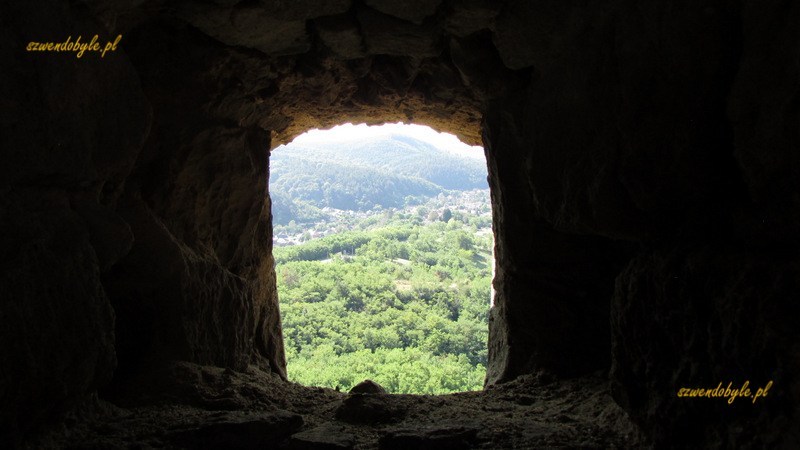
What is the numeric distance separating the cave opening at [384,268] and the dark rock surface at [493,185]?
1.66m

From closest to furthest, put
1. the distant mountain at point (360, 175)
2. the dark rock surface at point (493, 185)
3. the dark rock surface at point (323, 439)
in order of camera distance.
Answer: the dark rock surface at point (493, 185), the dark rock surface at point (323, 439), the distant mountain at point (360, 175)

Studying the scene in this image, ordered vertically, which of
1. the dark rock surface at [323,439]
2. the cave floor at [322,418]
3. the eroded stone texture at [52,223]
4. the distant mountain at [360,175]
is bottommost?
the dark rock surface at [323,439]

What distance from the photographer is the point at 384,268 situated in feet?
59.7

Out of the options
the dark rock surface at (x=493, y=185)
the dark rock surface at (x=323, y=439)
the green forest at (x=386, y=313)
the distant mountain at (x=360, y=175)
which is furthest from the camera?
the distant mountain at (x=360, y=175)

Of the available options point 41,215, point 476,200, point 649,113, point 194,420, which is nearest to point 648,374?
point 649,113

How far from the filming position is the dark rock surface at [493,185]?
5.75ft

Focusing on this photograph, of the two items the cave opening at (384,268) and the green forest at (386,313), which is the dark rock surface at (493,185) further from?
the green forest at (386,313)

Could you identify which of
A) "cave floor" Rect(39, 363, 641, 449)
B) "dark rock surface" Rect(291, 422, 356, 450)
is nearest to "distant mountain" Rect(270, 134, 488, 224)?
"cave floor" Rect(39, 363, 641, 449)

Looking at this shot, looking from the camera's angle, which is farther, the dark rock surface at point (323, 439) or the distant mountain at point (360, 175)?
the distant mountain at point (360, 175)

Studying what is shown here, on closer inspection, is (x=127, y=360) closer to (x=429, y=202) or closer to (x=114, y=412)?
(x=114, y=412)

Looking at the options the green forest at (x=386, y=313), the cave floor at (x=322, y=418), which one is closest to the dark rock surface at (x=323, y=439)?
the cave floor at (x=322, y=418)

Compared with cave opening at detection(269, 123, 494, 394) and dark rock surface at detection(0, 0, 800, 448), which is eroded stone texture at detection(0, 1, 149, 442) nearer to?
dark rock surface at detection(0, 0, 800, 448)

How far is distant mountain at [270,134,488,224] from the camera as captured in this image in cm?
3238

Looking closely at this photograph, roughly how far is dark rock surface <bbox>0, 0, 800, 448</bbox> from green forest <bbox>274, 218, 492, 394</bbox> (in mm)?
6210
